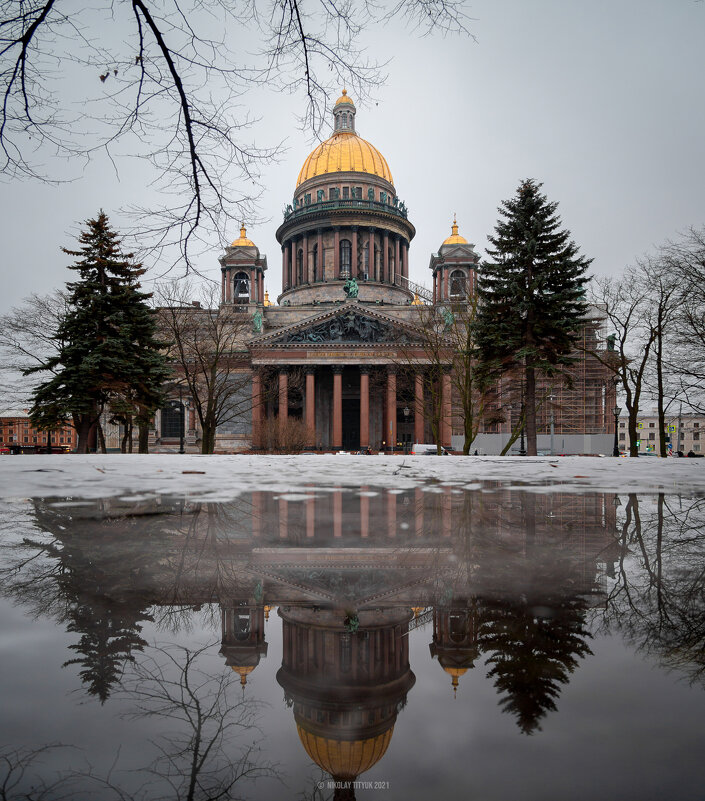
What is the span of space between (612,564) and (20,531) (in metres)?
3.37

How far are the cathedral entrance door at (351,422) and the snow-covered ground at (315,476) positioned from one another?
47436mm

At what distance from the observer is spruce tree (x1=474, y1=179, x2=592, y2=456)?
2562cm

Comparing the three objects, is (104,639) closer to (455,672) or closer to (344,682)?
(344,682)

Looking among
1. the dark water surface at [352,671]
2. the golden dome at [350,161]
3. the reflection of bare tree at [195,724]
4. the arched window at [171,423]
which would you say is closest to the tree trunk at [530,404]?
the dark water surface at [352,671]

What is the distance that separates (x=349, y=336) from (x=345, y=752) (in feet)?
163

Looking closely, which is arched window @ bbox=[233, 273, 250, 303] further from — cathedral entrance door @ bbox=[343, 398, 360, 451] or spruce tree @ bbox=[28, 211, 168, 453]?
spruce tree @ bbox=[28, 211, 168, 453]

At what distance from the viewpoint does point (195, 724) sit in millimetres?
1304

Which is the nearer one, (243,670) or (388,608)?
(243,670)

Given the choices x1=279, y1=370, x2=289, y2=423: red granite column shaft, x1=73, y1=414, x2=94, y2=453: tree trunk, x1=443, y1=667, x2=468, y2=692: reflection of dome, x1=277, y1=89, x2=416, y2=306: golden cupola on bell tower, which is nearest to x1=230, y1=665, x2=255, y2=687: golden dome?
x1=443, y1=667, x2=468, y2=692: reflection of dome

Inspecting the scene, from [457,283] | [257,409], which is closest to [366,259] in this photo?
[457,283]

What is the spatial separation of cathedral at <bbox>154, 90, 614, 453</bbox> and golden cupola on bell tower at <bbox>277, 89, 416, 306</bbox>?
15 centimetres

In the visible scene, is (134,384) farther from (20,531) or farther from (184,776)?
(184,776)

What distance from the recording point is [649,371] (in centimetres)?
2875

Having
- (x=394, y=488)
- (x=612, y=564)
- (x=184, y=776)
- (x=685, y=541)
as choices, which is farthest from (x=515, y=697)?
(x=394, y=488)
